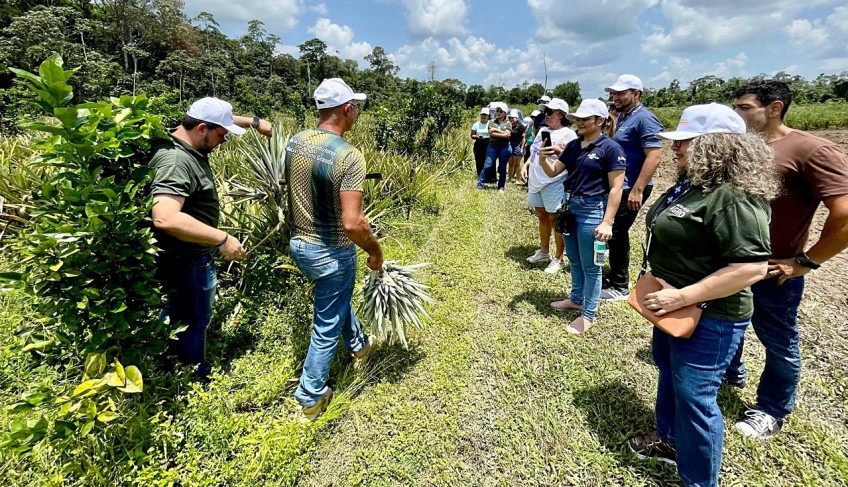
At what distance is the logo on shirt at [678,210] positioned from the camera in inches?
61.5

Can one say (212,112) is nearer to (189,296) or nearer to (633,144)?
(189,296)

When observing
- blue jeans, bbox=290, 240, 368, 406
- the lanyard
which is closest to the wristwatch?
the lanyard

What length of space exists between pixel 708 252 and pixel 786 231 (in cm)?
88

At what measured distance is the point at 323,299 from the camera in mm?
2238

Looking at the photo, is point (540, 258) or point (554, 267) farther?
point (540, 258)

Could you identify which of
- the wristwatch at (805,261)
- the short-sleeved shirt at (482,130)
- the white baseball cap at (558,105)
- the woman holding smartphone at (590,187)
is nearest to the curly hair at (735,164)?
the wristwatch at (805,261)

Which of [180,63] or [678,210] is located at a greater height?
[180,63]

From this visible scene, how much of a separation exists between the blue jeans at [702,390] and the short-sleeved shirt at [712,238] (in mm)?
93

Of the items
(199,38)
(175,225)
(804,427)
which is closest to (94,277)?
(175,225)

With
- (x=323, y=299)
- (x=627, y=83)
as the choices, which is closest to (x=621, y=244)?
(x=627, y=83)

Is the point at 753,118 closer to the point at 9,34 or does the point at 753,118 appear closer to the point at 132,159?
the point at 132,159

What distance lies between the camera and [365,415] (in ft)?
7.89

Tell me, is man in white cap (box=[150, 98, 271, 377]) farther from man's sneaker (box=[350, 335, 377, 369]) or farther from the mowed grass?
the mowed grass

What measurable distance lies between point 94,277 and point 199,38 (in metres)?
49.6
